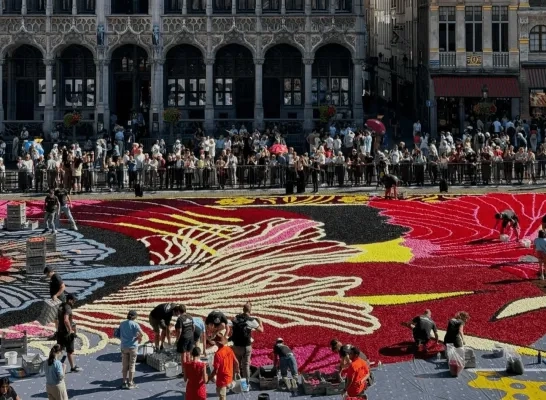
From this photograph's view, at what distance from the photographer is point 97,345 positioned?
95.5 ft

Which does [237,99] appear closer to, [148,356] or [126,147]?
[126,147]

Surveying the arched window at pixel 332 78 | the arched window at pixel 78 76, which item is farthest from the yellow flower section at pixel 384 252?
the arched window at pixel 78 76

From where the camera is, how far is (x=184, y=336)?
26.4 meters

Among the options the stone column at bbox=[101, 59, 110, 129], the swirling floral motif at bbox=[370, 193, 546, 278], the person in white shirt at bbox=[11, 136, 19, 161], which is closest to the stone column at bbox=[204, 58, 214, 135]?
the stone column at bbox=[101, 59, 110, 129]

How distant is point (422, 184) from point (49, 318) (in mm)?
27574

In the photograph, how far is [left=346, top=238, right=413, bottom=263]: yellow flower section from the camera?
38375mm

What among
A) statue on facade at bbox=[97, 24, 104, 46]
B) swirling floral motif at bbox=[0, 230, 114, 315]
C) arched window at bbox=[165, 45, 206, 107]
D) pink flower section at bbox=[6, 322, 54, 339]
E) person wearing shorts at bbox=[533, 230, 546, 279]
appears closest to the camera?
pink flower section at bbox=[6, 322, 54, 339]

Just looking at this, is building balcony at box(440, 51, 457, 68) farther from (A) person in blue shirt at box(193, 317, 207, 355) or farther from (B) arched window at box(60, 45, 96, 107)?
(A) person in blue shirt at box(193, 317, 207, 355)

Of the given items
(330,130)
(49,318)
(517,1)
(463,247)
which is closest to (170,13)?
(330,130)

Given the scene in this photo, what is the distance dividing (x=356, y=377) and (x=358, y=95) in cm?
4861

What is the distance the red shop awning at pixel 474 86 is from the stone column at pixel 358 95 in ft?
13.2

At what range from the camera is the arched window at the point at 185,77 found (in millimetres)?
73562

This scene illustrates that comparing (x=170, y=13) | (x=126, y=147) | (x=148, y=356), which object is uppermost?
(x=170, y=13)

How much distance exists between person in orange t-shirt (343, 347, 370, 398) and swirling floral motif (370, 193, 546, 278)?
1281 centimetres
